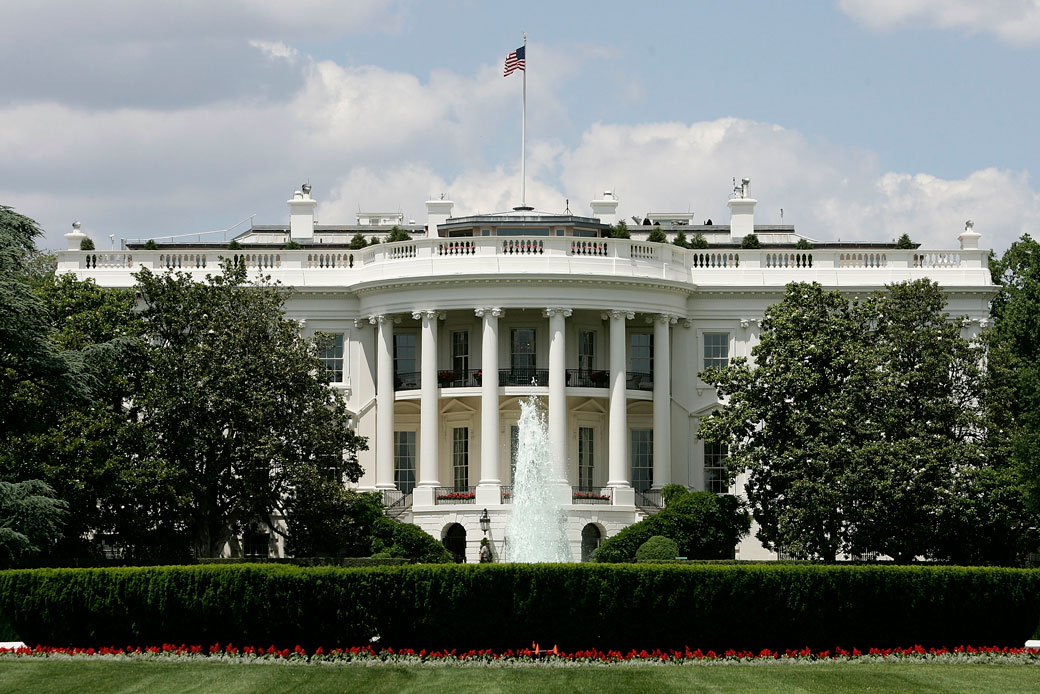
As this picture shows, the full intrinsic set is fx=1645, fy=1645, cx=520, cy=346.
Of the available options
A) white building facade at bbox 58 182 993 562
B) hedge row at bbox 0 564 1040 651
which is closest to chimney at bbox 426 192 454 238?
white building facade at bbox 58 182 993 562

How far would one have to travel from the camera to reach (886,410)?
47719mm

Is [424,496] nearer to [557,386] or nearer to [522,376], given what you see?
[557,386]

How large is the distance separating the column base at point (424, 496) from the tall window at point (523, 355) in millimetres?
5505

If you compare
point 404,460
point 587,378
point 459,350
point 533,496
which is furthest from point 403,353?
point 533,496

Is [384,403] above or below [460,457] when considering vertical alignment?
above

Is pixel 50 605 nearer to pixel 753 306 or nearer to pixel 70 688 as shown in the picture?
pixel 70 688

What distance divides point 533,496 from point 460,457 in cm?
727

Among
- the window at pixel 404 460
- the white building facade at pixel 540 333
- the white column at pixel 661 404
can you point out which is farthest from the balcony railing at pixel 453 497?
the white column at pixel 661 404

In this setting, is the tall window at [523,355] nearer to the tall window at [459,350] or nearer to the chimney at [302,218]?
the tall window at [459,350]

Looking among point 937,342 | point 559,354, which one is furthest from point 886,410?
point 559,354

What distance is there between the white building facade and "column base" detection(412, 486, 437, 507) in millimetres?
71

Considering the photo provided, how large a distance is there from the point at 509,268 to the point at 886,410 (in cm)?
1424

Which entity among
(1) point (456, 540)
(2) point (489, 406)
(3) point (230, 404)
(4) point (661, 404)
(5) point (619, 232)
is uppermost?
(5) point (619, 232)

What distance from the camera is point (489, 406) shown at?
55312 millimetres
